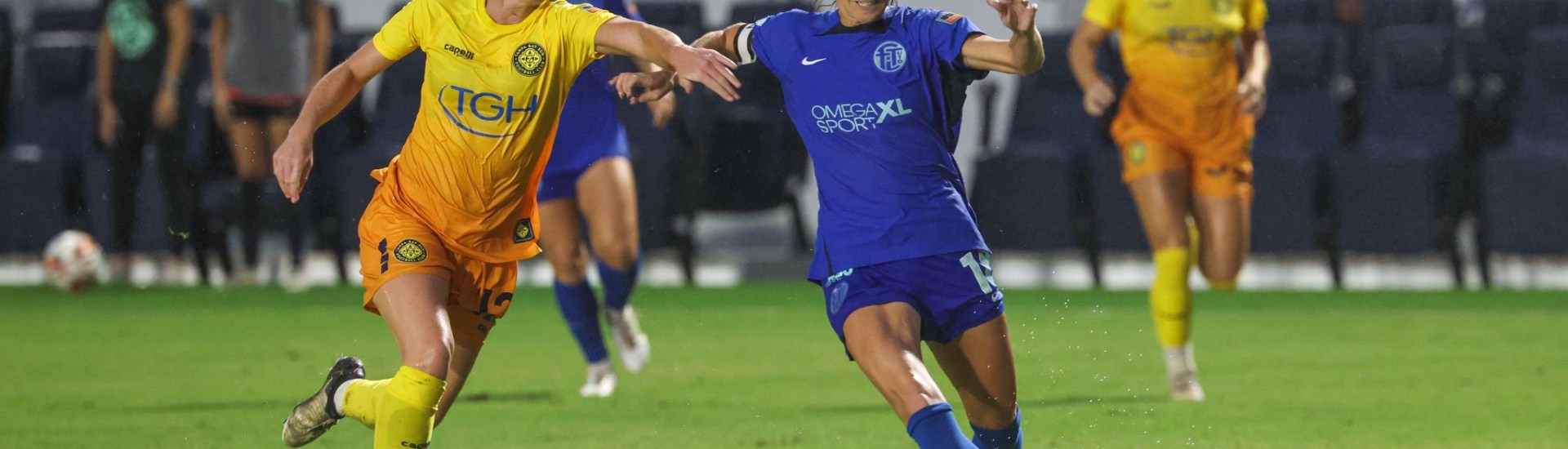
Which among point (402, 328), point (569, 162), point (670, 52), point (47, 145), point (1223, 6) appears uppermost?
point (670, 52)

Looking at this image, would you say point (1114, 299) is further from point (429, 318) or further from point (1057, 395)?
point (429, 318)

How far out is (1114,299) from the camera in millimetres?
11984

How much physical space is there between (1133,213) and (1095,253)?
40cm

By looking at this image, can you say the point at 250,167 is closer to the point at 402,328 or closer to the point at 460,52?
the point at 460,52

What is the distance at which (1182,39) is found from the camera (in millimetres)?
8117

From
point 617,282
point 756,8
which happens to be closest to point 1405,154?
point 756,8

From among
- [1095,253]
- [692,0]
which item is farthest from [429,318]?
[692,0]

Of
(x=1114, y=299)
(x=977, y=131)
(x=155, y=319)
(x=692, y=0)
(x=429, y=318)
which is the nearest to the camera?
(x=429, y=318)

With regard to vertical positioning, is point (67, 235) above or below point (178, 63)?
below

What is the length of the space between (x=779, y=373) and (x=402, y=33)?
3618 millimetres

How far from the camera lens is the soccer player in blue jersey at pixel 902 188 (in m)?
4.81

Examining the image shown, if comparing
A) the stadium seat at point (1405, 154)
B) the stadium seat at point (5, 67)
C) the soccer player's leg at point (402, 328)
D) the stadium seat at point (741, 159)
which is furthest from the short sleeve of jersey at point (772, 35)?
the stadium seat at point (5, 67)

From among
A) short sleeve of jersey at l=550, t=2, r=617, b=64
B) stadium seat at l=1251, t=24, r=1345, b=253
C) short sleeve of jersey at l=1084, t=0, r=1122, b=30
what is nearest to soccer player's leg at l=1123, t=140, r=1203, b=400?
short sleeve of jersey at l=1084, t=0, r=1122, b=30

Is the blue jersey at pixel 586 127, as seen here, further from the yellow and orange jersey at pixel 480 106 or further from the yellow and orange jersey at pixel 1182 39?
the yellow and orange jersey at pixel 480 106
